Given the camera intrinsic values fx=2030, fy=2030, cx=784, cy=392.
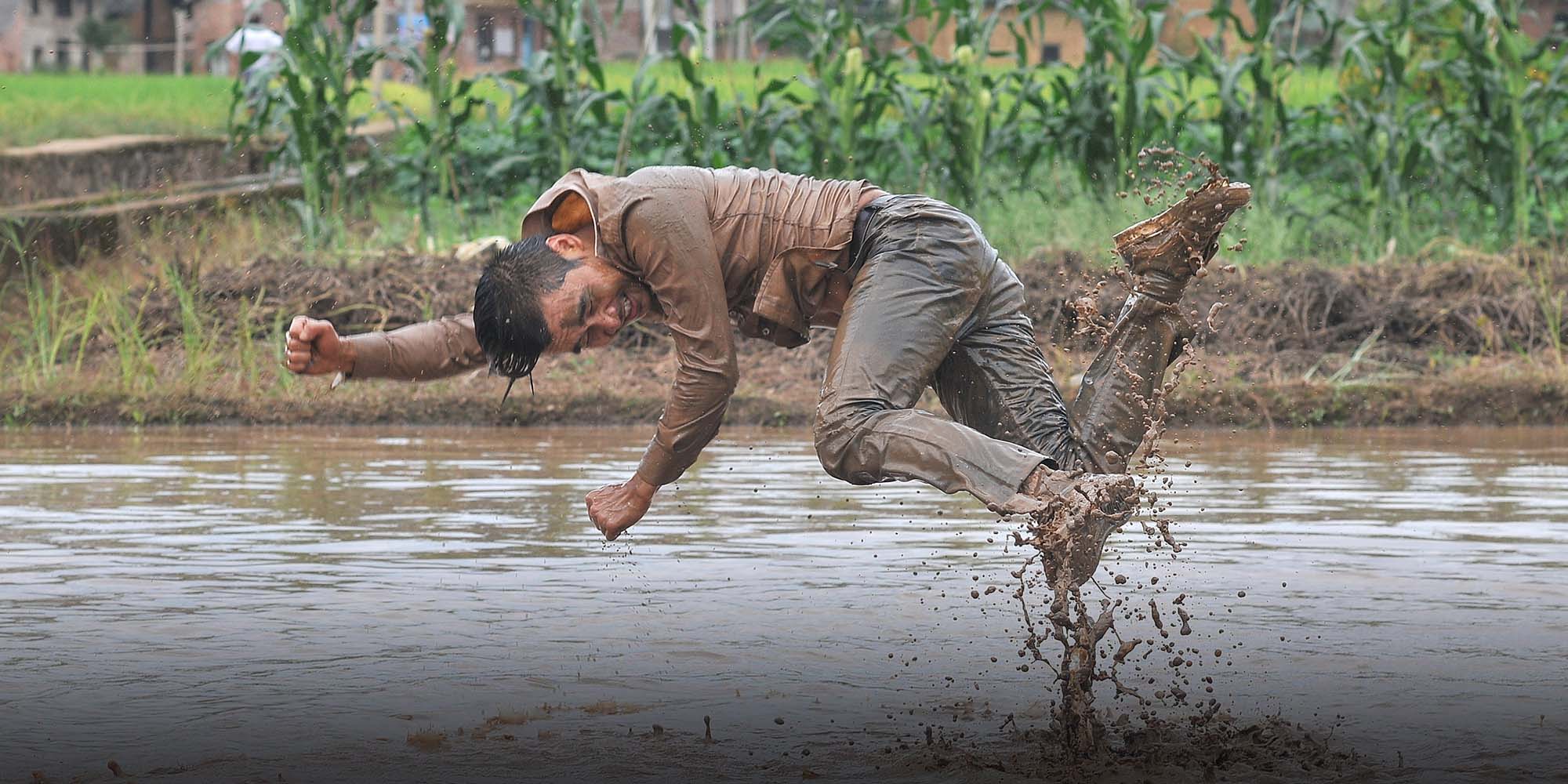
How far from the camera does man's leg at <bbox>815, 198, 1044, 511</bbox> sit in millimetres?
4406

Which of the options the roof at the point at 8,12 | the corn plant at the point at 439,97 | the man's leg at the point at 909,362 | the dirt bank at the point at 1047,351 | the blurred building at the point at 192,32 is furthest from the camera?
the roof at the point at 8,12

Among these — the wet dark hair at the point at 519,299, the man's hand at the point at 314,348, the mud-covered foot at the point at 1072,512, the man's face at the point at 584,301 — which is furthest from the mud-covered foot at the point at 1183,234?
the man's hand at the point at 314,348

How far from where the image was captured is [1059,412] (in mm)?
5113

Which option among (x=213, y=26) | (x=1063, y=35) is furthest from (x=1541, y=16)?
(x=213, y=26)

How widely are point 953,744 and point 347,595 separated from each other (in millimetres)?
2425

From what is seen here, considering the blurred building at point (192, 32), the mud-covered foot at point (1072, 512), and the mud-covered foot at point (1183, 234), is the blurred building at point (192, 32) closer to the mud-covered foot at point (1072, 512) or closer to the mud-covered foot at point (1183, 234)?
the mud-covered foot at point (1183, 234)

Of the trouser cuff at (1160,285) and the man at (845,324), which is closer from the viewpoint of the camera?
the man at (845,324)

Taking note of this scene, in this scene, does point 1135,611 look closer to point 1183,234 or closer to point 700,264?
point 1183,234

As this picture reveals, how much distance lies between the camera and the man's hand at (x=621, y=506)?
4.94 m

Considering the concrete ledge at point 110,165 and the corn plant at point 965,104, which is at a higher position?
the corn plant at point 965,104

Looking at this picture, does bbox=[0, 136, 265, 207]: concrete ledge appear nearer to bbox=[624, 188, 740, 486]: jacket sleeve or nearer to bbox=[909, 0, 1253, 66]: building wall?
bbox=[624, 188, 740, 486]: jacket sleeve

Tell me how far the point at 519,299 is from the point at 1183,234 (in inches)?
65.0

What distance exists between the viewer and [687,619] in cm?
552

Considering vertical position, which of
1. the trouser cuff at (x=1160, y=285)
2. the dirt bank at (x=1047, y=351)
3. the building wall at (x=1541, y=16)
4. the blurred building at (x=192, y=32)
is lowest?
the dirt bank at (x=1047, y=351)
